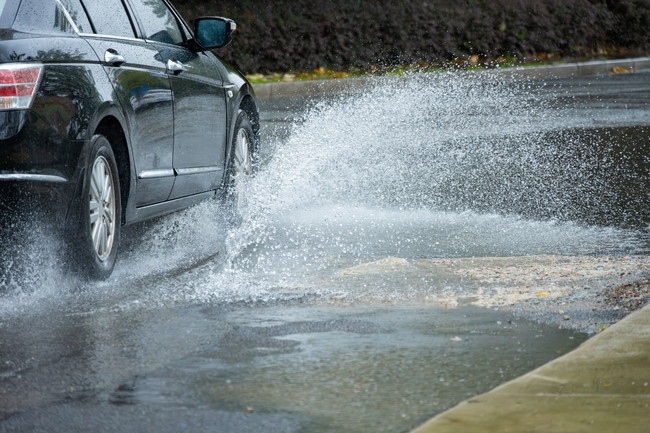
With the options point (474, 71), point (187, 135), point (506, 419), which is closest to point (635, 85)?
point (474, 71)

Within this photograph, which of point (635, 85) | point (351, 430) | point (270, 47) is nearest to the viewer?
point (351, 430)

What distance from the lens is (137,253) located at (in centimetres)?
727

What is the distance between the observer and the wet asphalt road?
3.99m

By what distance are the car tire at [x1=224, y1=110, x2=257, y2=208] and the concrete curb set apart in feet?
35.0

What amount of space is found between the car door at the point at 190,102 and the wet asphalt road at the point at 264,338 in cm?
45

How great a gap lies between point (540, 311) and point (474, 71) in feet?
57.3

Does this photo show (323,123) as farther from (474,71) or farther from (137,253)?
(474,71)

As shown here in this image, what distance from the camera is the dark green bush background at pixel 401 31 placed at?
22.2m

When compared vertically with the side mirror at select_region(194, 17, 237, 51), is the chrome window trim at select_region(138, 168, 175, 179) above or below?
below

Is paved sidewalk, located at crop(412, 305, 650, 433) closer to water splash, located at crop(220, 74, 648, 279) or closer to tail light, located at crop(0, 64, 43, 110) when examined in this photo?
water splash, located at crop(220, 74, 648, 279)

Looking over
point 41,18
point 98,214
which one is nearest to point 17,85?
point 41,18

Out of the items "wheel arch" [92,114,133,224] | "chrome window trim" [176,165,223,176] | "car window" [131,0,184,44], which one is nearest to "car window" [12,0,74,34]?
"wheel arch" [92,114,133,224]

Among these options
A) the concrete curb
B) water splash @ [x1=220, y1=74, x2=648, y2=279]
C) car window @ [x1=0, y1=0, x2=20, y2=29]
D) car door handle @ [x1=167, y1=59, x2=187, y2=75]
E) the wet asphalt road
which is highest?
car window @ [x1=0, y1=0, x2=20, y2=29]

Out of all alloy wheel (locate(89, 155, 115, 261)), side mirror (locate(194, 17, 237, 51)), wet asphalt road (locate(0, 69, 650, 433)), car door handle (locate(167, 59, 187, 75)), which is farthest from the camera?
side mirror (locate(194, 17, 237, 51))
